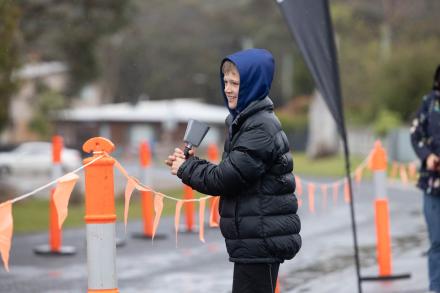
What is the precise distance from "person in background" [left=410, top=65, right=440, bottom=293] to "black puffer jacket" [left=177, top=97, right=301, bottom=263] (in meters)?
3.24

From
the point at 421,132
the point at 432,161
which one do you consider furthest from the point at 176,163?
the point at 421,132

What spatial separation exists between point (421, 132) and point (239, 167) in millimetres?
3683

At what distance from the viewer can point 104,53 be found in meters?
80.8

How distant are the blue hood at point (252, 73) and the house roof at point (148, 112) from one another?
77.7 m

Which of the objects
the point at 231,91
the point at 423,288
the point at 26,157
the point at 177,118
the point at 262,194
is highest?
the point at 177,118

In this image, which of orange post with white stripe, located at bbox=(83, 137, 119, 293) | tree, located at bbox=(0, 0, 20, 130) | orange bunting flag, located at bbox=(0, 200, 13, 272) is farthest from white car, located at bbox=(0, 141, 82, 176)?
orange post with white stripe, located at bbox=(83, 137, 119, 293)

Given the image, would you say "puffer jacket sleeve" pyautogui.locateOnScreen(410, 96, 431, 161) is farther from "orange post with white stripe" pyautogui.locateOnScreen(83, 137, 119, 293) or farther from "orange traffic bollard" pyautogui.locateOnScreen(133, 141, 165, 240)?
"orange traffic bollard" pyautogui.locateOnScreen(133, 141, 165, 240)

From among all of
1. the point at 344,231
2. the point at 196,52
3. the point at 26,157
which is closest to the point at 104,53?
the point at 196,52

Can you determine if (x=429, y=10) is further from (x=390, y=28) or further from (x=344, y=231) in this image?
(x=344, y=231)

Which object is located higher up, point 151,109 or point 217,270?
point 151,109

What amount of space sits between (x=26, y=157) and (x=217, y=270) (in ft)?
103

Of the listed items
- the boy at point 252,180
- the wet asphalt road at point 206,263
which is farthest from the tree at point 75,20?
the boy at point 252,180

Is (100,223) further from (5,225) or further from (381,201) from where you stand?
(381,201)

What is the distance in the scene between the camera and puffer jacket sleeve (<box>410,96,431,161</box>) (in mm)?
8492
